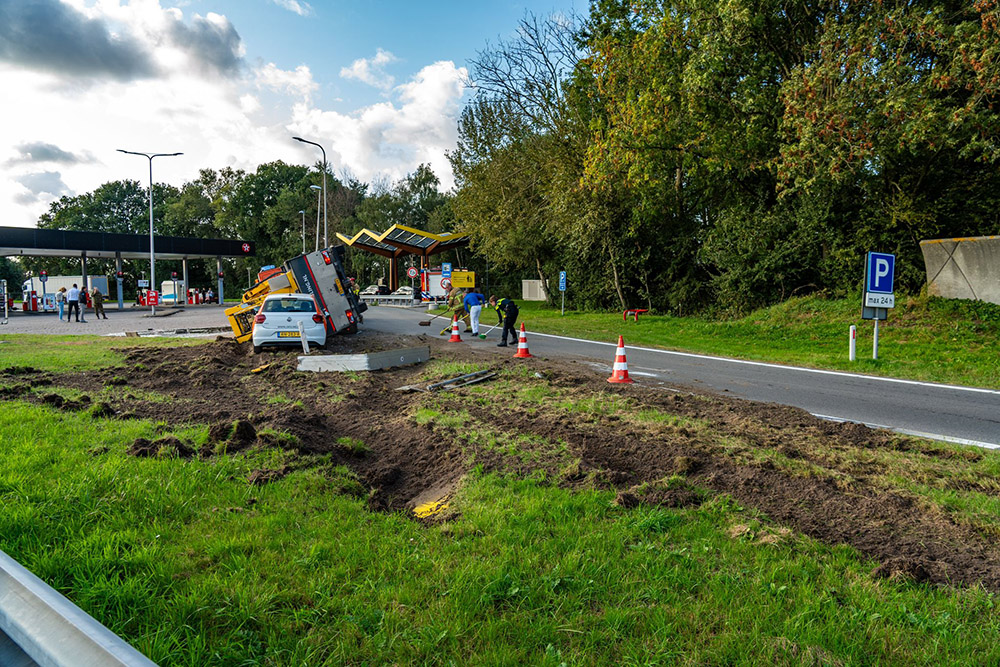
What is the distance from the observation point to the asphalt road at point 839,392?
6.80 metres

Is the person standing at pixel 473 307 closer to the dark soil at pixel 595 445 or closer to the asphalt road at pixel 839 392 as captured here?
the asphalt road at pixel 839 392

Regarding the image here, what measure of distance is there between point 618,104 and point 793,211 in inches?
264

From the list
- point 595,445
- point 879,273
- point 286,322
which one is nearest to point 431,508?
point 595,445

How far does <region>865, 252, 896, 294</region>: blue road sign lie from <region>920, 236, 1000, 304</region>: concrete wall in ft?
14.5

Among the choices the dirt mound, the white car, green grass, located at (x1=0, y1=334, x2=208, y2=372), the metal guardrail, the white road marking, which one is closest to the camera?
the metal guardrail

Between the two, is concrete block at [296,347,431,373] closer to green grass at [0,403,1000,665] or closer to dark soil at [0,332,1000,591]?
dark soil at [0,332,1000,591]

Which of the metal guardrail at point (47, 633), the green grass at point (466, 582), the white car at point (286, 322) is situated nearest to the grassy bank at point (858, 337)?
the white car at point (286, 322)

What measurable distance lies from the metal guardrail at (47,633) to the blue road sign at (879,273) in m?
12.9

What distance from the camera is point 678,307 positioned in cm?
2386

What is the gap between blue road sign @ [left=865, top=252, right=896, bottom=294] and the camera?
446 inches

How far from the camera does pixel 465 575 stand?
3010 mm

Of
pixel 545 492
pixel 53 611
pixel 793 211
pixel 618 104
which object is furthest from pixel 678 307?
pixel 53 611

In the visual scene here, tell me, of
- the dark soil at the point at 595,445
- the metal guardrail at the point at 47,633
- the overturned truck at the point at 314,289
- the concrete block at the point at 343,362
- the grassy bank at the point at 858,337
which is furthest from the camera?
the overturned truck at the point at 314,289

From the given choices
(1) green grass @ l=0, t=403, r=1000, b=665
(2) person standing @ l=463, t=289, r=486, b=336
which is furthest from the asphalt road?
(1) green grass @ l=0, t=403, r=1000, b=665
